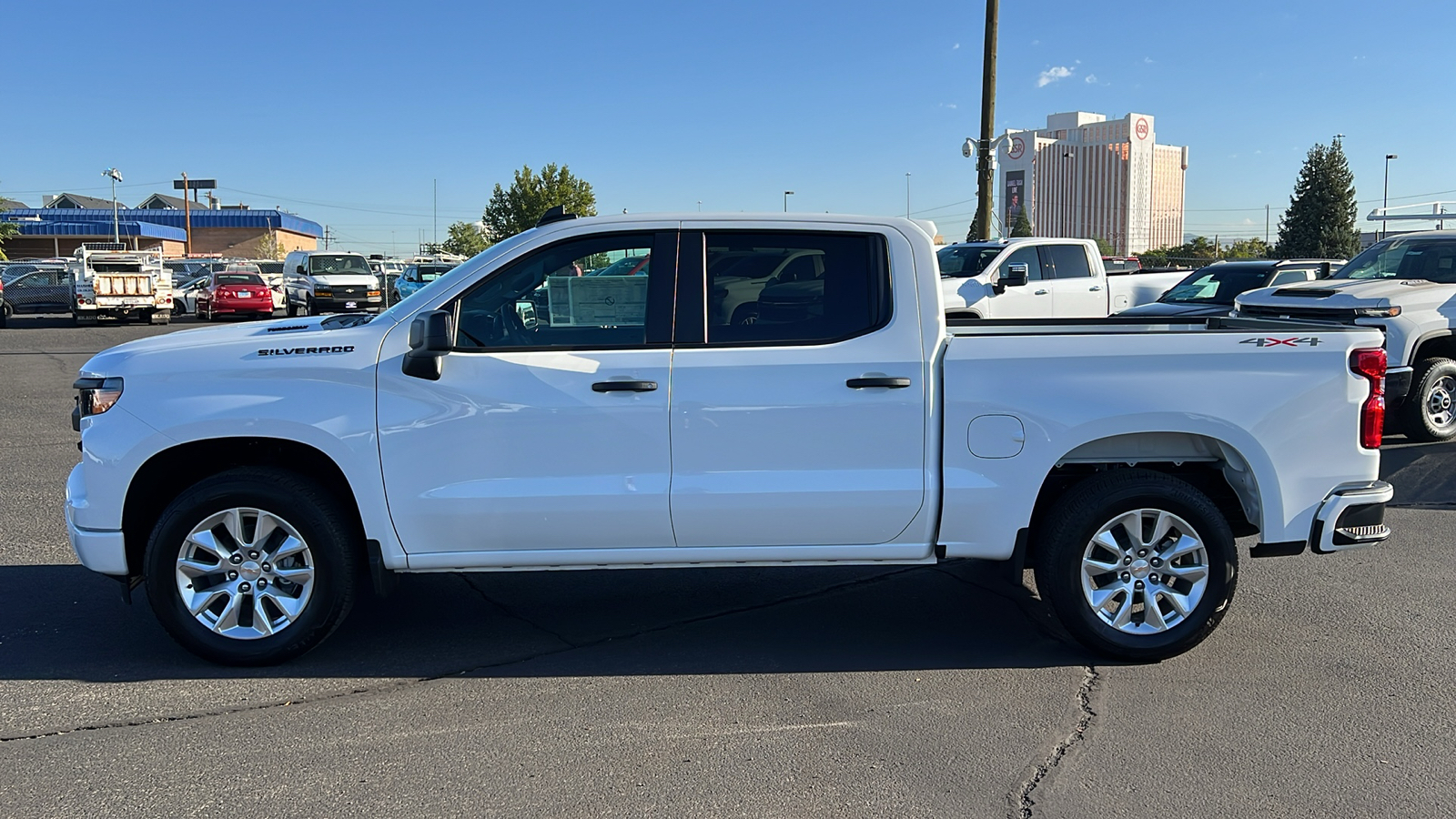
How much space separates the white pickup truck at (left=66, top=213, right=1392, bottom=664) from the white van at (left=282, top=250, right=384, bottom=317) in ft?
92.4

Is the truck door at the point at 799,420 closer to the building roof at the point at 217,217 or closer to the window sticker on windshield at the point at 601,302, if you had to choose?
the window sticker on windshield at the point at 601,302

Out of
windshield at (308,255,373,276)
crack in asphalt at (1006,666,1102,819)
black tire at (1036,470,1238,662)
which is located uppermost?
windshield at (308,255,373,276)

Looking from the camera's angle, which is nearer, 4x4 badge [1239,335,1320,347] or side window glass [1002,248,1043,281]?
4x4 badge [1239,335,1320,347]

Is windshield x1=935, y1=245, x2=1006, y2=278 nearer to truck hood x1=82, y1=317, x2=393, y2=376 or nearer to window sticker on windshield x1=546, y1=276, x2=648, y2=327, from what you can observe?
window sticker on windshield x1=546, y1=276, x2=648, y2=327

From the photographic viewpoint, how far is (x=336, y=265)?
33.9 meters

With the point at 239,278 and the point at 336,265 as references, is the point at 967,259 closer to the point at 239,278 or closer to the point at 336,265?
the point at 336,265

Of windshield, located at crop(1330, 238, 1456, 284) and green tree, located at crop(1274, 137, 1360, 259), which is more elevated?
green tree, located at crop(1274, 137, 1360, 259)

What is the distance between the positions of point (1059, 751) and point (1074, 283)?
13054mm

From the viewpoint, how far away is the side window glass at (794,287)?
15.9ft

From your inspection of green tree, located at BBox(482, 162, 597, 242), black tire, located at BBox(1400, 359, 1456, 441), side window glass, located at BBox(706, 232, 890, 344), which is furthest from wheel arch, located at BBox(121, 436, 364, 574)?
green tree, located at BBox(482, 162, 597, 242)

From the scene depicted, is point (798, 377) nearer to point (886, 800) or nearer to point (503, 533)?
point (503, 533)

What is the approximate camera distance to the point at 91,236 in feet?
253

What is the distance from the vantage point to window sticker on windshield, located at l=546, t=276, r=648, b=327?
4.84m

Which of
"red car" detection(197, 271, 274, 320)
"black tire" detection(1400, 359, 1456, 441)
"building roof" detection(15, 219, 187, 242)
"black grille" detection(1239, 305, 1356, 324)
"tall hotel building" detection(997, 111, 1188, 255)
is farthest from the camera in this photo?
"tall hotel building" detection(997, 111, 1188, 255)
